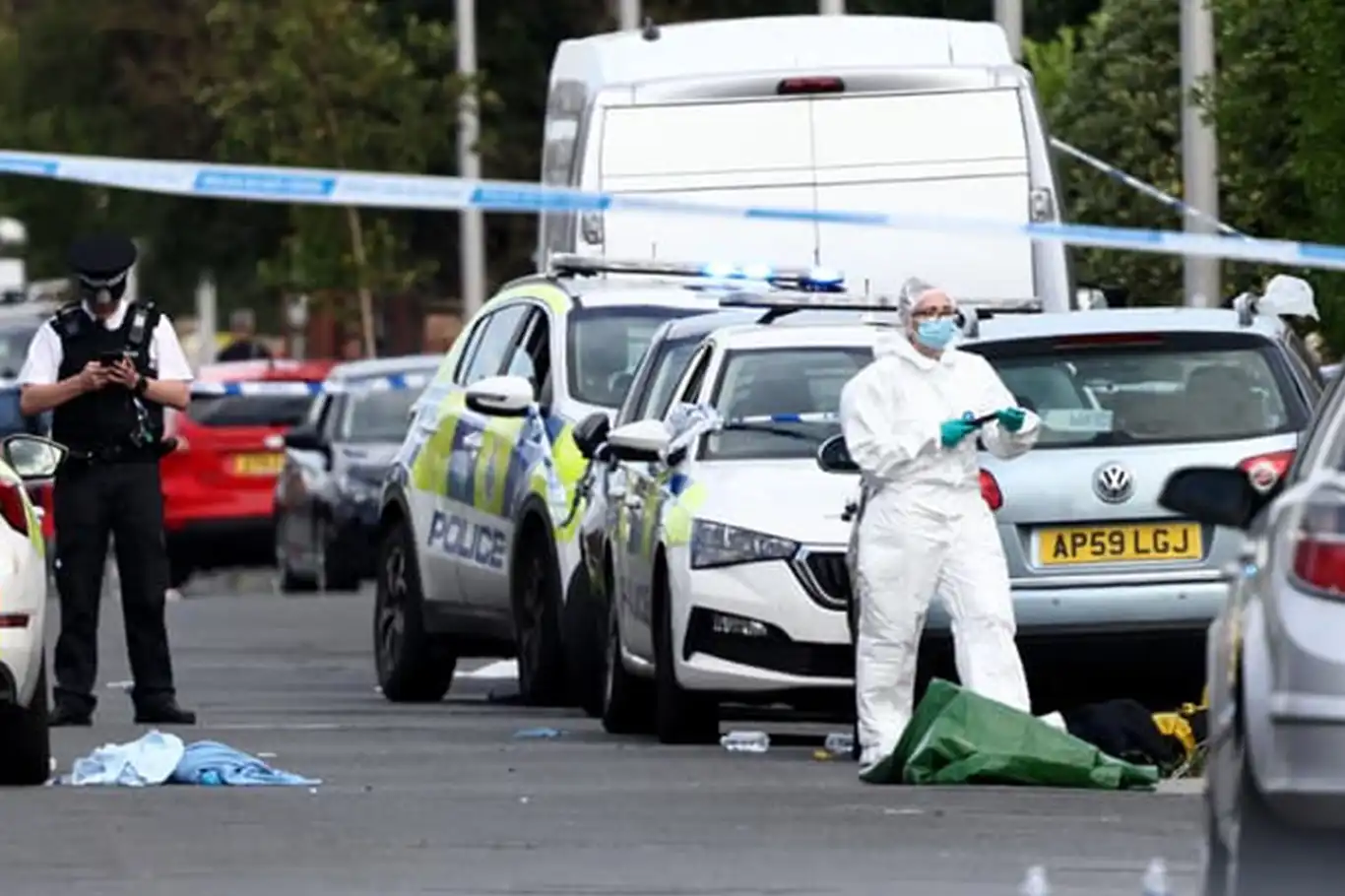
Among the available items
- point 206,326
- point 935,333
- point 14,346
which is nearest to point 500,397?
point 935,333

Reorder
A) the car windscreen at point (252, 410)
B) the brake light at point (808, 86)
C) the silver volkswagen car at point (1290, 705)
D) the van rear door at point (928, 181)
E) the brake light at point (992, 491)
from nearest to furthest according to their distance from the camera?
the silver volkswagen car at point (1290, 705), the brake light at point (992, 491), the van rear door at point (928, 181), the brake light at point (808, 86), the car windscreen at point (252, 410)

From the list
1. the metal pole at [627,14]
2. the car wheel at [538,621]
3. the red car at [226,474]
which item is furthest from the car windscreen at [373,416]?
the car wheel at [538,621]

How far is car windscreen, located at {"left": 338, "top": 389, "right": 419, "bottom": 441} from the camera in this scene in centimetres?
3300

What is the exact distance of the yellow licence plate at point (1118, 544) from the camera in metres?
15.5

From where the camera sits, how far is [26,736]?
14547 mm

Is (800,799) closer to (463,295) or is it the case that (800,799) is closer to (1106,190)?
(1106,190)

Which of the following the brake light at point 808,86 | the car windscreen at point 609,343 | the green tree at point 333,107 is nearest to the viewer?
the car windscreen at point 609,343

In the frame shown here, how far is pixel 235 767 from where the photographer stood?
14.9 metres

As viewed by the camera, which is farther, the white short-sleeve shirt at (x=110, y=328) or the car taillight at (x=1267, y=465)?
the white short-sleeve shirt at (x=110, y=328)

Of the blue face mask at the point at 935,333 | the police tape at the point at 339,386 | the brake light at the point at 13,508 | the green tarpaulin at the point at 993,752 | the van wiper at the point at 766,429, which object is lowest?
the police tape at the point at 339,386

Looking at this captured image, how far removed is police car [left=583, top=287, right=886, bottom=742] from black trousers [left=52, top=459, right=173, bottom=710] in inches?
66.6

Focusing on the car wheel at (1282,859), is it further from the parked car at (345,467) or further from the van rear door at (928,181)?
the parked car at (345,467)

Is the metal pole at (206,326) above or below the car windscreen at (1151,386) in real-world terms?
below

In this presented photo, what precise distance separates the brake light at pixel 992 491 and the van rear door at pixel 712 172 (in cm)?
652
